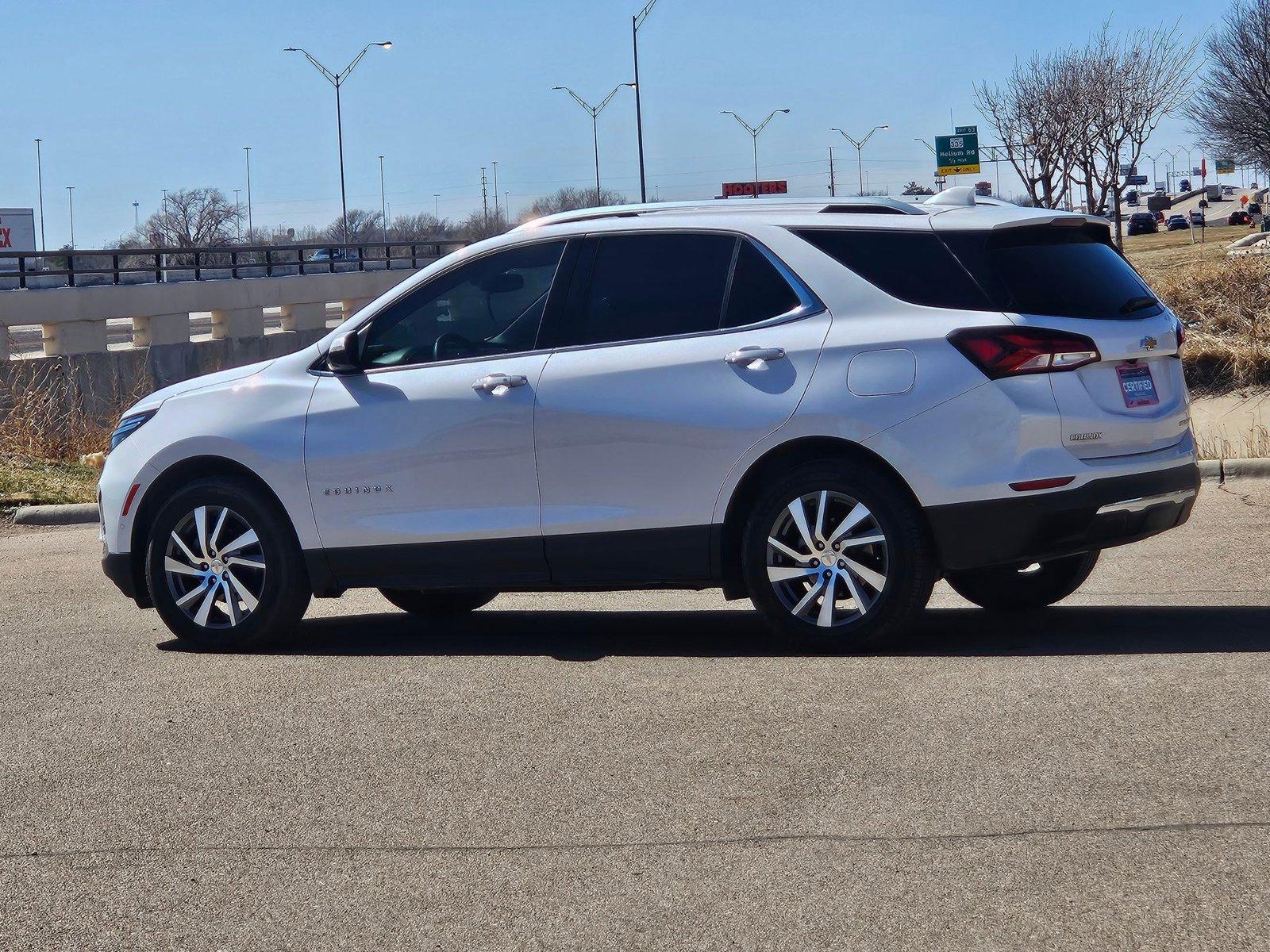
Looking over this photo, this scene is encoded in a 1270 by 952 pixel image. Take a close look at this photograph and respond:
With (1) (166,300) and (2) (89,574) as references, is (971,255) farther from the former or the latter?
Answer: (1) (166,300)

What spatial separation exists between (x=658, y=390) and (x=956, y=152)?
6365 centimetres

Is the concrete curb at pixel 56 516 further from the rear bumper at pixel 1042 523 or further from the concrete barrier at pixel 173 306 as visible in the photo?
the concrete barrier at pixel 173 306

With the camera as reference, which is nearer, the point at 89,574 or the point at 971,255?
the point at 971,255

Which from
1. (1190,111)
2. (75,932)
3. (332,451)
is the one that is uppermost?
Answer: (1190,111)

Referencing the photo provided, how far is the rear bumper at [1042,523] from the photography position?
6.47m

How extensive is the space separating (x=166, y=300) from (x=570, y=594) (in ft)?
109

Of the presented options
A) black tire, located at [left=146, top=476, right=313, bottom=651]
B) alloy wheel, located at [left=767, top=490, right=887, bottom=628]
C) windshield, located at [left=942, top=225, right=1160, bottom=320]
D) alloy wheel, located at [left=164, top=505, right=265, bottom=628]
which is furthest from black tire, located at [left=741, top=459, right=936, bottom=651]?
alloy wheel, located at [left=164, top=505, right=265, bottom=628]

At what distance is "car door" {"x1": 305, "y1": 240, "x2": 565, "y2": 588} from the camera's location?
7.26 metres

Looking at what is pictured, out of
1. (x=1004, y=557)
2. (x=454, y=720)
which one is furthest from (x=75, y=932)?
(x=1004, y=557)

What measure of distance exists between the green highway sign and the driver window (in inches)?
2463

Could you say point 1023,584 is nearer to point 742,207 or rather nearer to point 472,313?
point 742,207

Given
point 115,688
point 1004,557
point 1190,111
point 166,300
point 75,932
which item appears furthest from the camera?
point 1190,111

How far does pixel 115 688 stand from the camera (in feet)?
23.1

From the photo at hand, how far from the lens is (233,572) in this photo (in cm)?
777
